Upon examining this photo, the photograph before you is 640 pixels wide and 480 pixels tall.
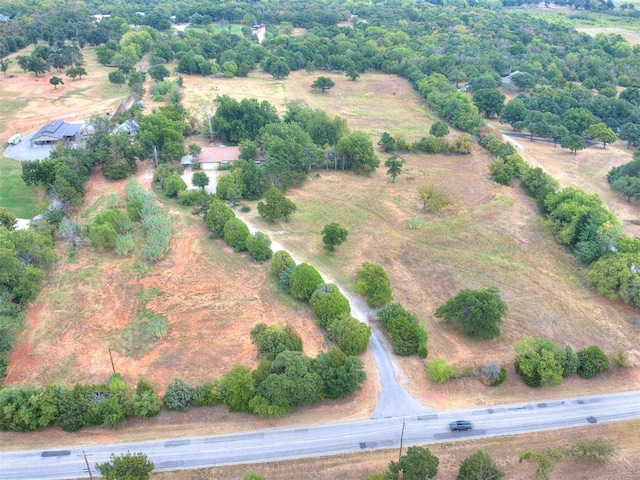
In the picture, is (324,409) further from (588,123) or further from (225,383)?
(588,123)

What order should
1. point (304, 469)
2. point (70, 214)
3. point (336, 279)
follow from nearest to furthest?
point (304, 469)
point (336, 279)
point (70, 214)

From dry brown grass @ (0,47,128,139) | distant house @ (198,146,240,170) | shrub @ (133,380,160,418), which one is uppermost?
shrub @ (133,380,160,418)

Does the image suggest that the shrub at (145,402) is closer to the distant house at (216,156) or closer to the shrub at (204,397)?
the shrub at (204,397)

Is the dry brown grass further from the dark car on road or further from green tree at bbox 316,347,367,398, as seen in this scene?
the dark car on road

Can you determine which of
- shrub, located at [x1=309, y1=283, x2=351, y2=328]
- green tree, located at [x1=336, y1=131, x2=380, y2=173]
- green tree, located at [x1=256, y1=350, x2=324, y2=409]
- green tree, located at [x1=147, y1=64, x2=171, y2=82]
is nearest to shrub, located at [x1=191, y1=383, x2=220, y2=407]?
green tree, located at [x1=256, y1=350, x2=324, y2=409]

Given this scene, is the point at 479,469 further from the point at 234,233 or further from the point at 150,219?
the point at 150,219

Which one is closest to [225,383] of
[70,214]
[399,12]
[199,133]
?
[70,214]
